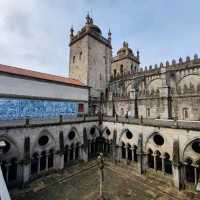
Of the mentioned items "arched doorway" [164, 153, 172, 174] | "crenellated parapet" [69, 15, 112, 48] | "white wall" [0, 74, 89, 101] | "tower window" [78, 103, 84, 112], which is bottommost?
"arched doorway" [164, 153, 172, 174]

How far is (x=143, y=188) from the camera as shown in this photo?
53.8 ft

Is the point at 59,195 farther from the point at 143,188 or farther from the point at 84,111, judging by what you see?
the point at 84,111

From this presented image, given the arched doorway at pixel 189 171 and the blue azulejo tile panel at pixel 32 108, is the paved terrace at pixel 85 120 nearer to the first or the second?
the blue azulejo tile panel at pixel 32 108

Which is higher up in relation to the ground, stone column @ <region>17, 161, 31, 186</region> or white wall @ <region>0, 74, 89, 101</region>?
white wall @ <region>0, 74, 89, 101</region>

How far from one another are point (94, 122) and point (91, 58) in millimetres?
16985

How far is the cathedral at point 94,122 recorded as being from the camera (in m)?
16.5

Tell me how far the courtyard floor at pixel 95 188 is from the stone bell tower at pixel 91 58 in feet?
63.2

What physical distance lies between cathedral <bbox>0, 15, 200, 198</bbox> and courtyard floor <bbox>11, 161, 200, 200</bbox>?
1.24 meters

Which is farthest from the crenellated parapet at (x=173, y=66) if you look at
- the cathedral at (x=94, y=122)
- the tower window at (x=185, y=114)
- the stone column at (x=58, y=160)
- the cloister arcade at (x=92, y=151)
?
the stone column at (x=58, y=160)

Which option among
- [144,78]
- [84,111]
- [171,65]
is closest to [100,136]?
[84,111]

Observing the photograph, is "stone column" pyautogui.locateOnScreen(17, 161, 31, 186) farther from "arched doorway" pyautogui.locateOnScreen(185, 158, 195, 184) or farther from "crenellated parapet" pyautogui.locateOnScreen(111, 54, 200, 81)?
"crenellated parapet" pyautogui.locateOnScreen(111, 54, 200, 81)

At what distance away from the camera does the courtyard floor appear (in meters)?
14.8

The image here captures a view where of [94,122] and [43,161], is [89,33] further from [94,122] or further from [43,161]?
[43,161]

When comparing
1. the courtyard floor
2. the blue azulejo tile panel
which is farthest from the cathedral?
the courtyard floor
